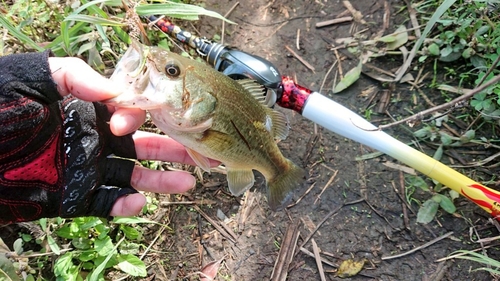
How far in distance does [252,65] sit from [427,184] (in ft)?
4.70

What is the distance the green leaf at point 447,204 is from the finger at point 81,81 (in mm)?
2182

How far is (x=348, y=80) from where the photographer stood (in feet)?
11.1

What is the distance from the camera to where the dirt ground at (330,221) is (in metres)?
2.91

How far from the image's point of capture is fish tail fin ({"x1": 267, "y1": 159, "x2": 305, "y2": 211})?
8.68 feet

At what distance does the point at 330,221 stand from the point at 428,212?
632mm

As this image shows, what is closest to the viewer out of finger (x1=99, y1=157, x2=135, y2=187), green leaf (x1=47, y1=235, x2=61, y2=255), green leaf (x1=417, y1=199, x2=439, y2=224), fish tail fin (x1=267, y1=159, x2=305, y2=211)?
finger (x1=99, y1=157, x2=135, y2=187)

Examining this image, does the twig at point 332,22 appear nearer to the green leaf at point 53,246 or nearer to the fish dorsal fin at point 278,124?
the fish dorsal fin at point 278,124

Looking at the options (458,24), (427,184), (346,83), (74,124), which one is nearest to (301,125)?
(346,83)

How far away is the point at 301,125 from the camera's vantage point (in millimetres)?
3352

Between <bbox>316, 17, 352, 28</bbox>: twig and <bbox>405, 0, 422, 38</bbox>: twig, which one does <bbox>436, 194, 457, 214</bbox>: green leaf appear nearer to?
<bbox>405, 0, 422, 38</bbox>: twig

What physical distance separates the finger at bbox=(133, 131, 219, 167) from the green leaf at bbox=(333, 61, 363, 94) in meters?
1.32

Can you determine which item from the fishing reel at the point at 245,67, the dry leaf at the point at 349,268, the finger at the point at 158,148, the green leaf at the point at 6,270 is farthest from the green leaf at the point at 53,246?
the dry leaf at the point at 349,268

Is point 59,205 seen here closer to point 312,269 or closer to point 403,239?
point 312,269

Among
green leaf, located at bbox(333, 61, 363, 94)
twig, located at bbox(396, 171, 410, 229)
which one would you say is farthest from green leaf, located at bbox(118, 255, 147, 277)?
green leaf, located at bbox(333, 61, 363, 94)
